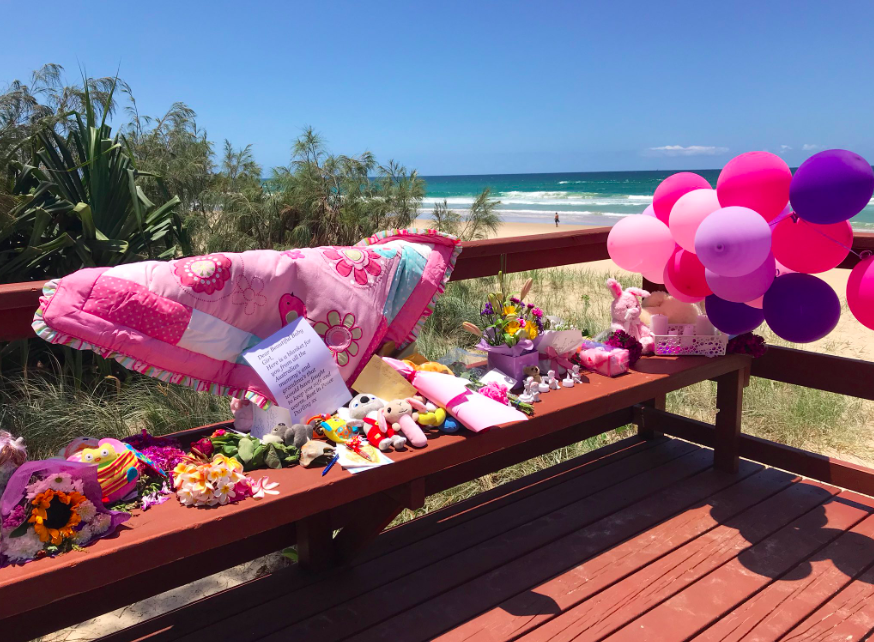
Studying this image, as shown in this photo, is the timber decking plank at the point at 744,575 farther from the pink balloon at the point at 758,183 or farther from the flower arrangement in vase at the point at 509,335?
the pink balloon at the point at 758,183

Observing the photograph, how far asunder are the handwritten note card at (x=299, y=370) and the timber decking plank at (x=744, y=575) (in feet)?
3.46

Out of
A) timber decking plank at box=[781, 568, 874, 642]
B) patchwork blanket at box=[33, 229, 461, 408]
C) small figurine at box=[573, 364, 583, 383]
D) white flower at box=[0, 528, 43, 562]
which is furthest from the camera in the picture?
small figurine at box=[573, 364, 583, 383]

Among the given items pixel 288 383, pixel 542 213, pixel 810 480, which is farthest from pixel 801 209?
pixel 542 213

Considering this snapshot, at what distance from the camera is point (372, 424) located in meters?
1.79

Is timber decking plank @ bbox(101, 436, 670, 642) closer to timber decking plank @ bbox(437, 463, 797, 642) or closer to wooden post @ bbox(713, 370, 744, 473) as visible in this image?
wooden post @ bbox(713, 370, 744, 473)

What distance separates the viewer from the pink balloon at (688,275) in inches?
94.8

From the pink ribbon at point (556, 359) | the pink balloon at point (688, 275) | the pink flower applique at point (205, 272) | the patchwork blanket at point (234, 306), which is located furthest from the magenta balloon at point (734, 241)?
the pink flower applique at point (205, 272)

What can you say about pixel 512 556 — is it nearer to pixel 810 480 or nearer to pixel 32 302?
pixel 810 480

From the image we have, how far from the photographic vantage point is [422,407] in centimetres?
188

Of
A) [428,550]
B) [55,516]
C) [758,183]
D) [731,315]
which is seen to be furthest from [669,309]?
[55,516]

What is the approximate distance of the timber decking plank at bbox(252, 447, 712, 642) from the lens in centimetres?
193

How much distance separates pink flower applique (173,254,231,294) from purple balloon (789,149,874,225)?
1.71m

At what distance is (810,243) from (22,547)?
91.0 inches

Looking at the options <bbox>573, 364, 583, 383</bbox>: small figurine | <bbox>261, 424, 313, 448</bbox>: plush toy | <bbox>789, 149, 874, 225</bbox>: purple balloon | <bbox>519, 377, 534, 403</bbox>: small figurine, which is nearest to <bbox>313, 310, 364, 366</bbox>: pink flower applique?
<bbox>261, 424, 313, 448</bbox>: plush toy
